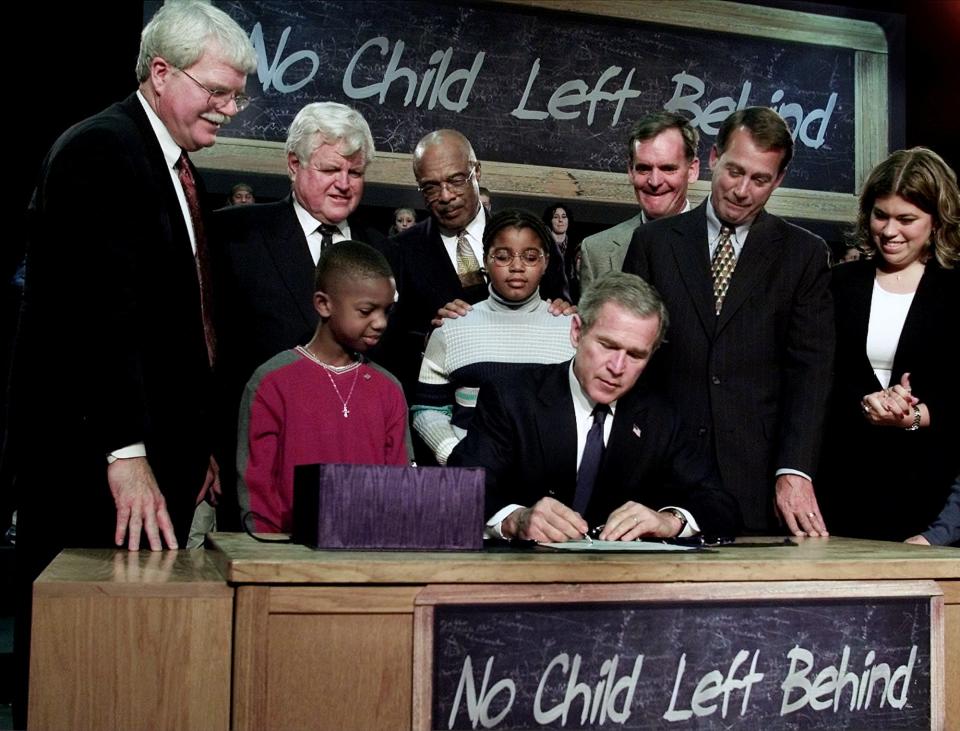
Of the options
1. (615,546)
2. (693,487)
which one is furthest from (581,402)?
(615,546)

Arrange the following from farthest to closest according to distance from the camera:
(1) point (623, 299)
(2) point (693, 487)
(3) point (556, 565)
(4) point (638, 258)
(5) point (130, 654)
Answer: (4) point (638, 258) < (2) point (693, 487) < (1) point (623, 299) < (3) point (556, 565) < (5) point (130, 654)

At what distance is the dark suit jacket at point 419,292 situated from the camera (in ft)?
11.5

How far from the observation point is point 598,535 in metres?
2.36

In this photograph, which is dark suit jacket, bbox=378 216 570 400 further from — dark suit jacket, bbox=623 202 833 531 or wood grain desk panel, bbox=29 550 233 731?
wood grain desk panel, bbox=29 550 233 731

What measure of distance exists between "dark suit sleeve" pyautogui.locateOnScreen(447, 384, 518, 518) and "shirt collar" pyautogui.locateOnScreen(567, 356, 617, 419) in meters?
0.15

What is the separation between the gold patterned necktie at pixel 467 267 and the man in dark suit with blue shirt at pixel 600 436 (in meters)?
0.88

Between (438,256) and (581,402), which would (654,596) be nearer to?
(581,402)

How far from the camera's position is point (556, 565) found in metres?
1.85

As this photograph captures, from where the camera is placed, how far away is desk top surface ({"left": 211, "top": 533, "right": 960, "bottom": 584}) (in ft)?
5.80

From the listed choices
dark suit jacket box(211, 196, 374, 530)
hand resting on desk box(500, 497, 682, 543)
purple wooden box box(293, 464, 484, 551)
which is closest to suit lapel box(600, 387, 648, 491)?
hand resting on desk box(500, 497, 682, 543)

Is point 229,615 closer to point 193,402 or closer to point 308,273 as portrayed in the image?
point 193,402

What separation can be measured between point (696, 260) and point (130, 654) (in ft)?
6.35

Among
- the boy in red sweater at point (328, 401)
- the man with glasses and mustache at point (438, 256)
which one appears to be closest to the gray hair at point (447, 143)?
the man with glasses and mustache at point (438, 256)

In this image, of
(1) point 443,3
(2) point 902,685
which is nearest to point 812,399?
(2) point 902,685
